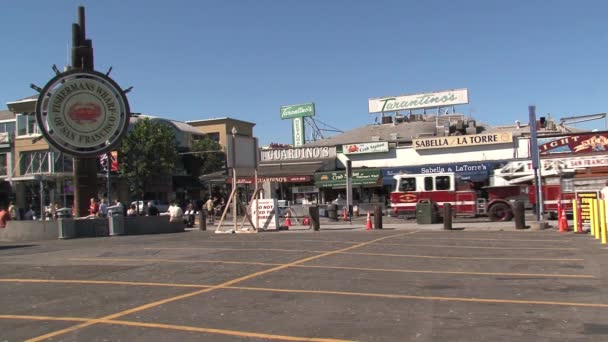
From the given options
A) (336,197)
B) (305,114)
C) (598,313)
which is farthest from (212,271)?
(305,114)

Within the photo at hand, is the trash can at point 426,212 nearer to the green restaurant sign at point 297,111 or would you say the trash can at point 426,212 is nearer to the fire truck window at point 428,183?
the fire truck window at point 428,183

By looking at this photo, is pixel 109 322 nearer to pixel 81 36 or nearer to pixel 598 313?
pixel 598 313

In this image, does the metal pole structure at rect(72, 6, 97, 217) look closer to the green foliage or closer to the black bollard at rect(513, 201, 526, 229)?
the black bollard at rect(513, 201, 526, 229)

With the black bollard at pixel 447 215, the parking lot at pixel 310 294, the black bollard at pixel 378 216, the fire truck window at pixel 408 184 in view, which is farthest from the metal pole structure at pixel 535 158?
the parking lot at pixel 310 294

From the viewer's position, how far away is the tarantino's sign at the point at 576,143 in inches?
1399

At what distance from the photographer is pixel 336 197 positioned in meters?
44.1

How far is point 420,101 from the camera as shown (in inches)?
2181

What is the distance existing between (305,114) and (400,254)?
4809cm

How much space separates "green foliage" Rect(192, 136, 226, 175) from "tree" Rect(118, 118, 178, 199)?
9041 mm

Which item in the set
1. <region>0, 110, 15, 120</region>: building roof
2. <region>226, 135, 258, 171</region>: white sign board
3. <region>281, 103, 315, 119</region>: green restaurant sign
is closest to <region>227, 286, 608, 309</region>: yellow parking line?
<region>226, 135, 258, 171</region>: white sign board

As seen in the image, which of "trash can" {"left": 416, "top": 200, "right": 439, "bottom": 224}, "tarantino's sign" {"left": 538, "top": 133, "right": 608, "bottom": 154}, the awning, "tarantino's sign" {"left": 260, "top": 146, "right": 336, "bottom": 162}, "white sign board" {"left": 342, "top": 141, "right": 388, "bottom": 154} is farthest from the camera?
"tarantino's sign" {"left": 260, "top": 146, "right": 336, "bottom": 162}

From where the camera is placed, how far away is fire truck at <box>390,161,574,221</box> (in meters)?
26.1

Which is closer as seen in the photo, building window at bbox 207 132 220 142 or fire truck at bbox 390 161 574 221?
fire truck at bbox 390 161 574 221

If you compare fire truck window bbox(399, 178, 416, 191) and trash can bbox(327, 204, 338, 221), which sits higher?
fire truck window bbox(399, 178, 416, 191)
